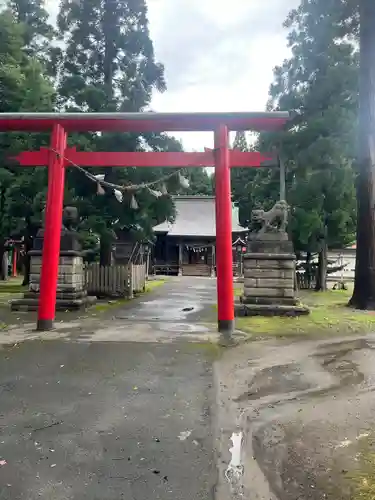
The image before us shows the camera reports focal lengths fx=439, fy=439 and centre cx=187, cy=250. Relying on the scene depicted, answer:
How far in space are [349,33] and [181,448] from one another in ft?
47.3

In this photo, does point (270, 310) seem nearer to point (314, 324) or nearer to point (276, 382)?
A: point (314, 324)

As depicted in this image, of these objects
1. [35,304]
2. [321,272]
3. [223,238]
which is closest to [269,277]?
[223,238]

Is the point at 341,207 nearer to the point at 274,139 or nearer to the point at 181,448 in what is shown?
the point at 274,139

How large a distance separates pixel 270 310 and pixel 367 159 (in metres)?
5.16

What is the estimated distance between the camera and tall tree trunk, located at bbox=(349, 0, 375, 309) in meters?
11.9

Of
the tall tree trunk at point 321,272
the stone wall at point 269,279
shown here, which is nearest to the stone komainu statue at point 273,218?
the stone wall at point 269,279

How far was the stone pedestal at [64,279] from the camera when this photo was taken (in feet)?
37.6

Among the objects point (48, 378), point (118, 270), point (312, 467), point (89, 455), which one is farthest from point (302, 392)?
point (118, 270)

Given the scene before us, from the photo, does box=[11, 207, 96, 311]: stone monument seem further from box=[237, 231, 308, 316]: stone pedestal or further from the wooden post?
the wooden post

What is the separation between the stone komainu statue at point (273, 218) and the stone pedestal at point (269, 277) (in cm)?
41

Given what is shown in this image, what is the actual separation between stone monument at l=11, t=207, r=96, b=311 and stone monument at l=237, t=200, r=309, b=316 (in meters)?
4.47

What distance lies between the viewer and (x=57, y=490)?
8.89 feet

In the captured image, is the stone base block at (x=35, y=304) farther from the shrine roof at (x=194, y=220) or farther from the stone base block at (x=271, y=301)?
the shrine roof at (x=194, y=220)

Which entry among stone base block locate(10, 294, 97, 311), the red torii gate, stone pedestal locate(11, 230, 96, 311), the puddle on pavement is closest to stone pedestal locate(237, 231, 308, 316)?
the red torii gate
